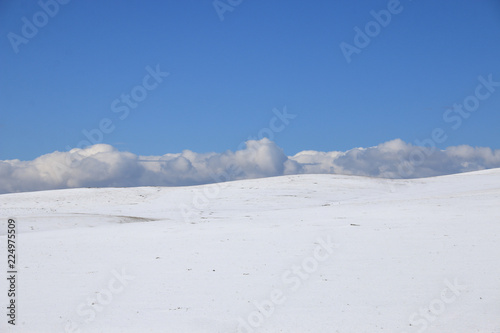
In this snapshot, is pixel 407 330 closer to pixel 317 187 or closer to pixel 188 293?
pixel 188 293

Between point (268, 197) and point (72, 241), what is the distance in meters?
16.8

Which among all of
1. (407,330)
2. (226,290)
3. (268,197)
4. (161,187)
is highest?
(161,187)

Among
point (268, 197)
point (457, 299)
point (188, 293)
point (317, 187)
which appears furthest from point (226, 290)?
point (317, 187)

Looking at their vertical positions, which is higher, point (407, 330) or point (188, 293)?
point (188, 293)

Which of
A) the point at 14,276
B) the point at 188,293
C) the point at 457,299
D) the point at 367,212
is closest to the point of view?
the point at 457,299

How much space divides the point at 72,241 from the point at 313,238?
9.34m

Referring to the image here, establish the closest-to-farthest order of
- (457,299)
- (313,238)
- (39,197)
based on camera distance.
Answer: (457,299) < (313,238) < (39,197)

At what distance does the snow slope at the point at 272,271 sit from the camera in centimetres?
976

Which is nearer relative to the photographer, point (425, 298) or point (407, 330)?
point (407, 330)

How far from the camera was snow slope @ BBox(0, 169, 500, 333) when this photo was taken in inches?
384

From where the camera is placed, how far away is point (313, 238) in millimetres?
16547

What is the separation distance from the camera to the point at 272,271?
1296cm

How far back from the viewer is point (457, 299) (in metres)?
10.6

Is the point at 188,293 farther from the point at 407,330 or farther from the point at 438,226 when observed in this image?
the point at 438,226
